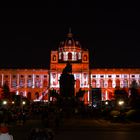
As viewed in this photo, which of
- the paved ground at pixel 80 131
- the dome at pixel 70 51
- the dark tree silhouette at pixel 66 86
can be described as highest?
the dome at pixel 70 51

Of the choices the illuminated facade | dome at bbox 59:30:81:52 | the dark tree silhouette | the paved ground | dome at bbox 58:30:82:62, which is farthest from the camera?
dome at bbox 59:30:81:52

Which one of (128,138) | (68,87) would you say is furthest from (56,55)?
(128,138)

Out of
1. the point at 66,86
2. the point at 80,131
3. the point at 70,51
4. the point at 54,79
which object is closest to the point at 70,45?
the point at 70,51

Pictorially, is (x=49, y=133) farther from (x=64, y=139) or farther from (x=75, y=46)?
(x=75, y=46)

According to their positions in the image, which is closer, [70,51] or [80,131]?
[80,131]

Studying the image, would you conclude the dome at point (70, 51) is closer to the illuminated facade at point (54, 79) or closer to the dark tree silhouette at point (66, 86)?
the illuminated facade at point (54, 79)

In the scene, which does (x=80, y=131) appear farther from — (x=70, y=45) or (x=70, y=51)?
(x=70, y=45)

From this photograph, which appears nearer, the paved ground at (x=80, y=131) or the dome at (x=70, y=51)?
the paved ground at (x=80, y=131)

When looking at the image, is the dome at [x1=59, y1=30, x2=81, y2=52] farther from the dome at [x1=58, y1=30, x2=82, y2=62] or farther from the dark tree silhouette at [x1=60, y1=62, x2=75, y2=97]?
the dark tree silhouette at [x1=60, y1=62, x2=75, y2=97]

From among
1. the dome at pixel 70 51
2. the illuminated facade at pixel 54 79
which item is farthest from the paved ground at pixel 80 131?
the dome at pixel 70 51

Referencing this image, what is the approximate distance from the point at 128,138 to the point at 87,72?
13825 centimetres

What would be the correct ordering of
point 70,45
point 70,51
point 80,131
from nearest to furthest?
point 80,131 < point 70,51 < point 70,45

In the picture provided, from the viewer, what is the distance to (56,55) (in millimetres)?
166750

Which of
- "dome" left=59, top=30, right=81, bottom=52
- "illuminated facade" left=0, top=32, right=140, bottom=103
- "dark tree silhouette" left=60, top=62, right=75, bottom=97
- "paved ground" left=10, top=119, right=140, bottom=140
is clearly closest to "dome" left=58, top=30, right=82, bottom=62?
"dome" left=59, top=30, right=81, bottom=52
